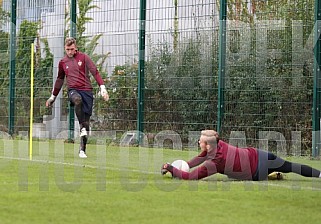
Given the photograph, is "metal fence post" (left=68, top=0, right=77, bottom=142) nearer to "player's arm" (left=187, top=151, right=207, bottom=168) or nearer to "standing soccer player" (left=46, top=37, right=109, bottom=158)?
"standing soccer player" (left=46, top=37, right=109, bottom=158)

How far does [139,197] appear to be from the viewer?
745 cm

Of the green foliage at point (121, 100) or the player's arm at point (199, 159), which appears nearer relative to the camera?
the player's arm at point (199, 159)

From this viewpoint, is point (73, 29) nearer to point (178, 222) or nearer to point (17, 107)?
point (17, 107)

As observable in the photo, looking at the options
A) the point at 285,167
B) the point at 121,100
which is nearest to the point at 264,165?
the point at 285,167

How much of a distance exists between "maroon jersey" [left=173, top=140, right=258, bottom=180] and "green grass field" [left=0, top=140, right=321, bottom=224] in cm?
16

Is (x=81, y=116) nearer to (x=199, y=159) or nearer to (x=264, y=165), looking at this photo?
(x=199, y=159)

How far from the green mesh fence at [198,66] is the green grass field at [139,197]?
441 centimetres

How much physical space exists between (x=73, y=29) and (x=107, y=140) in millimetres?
2851

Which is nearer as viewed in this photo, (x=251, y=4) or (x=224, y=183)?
(x=224, y=183)

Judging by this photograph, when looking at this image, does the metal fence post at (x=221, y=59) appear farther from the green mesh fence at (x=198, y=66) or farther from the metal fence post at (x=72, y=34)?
the metal fence post at (x=72, y=34)

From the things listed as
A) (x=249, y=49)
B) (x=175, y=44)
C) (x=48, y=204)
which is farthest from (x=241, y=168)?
(x=175, y=44)

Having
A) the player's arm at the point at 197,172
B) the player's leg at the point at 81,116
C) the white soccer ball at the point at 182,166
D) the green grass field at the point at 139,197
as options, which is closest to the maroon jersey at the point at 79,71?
the player's leg at the point at 81,116

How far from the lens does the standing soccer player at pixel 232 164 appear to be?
9039 millimetres

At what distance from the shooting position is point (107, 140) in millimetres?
17516
